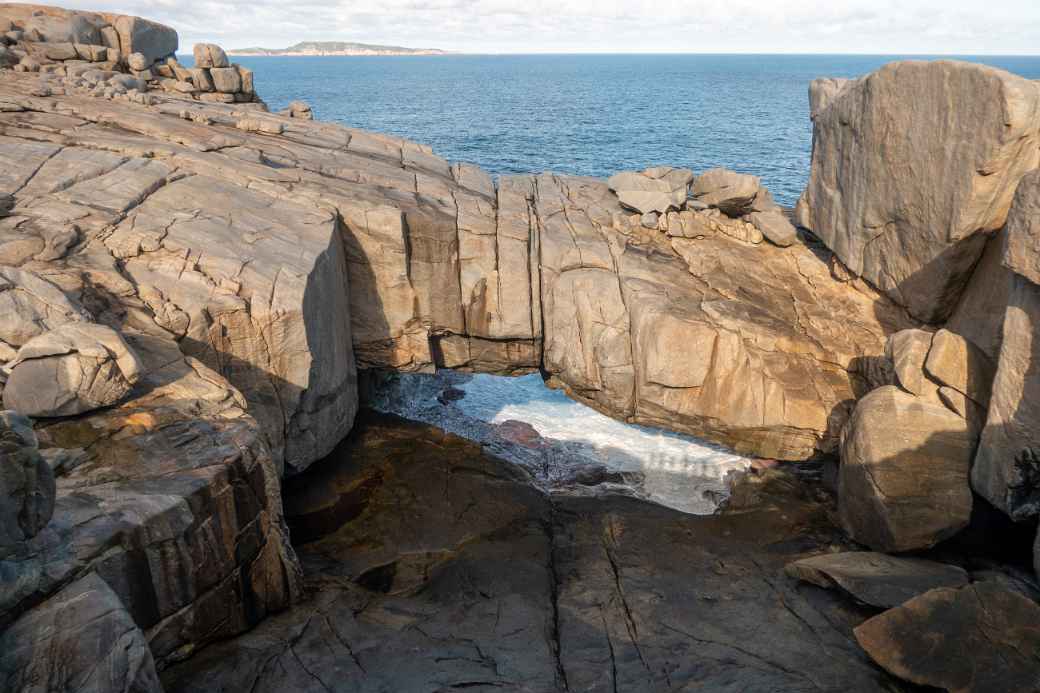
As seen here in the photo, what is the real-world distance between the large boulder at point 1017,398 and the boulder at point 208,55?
28.9 meters

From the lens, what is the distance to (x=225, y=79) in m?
30.7

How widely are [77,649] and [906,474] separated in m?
13.6

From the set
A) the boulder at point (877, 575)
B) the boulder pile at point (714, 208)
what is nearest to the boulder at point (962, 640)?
the boulder at point (877, 575)

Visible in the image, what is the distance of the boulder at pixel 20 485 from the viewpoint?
7.51 meters

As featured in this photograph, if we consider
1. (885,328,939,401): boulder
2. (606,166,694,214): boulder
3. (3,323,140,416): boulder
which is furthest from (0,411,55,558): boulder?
(606,166,694,214): boulder

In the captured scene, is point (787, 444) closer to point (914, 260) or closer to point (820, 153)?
point (914, 260)

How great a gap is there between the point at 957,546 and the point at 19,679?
14.6 m

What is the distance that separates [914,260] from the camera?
17.6 metres

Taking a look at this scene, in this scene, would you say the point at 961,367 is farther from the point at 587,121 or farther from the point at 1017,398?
the point at 587,121

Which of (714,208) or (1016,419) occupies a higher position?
(714,208)

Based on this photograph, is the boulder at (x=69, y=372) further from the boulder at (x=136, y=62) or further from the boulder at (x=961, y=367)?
the boulder at (x=136, y=62)

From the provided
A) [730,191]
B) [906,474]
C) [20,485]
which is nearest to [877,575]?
[906,474]

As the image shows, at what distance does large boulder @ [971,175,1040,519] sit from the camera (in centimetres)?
1292

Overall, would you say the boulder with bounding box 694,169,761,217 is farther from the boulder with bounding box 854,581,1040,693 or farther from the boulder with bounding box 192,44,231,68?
the boulder with bounding box 192,44,231,68
